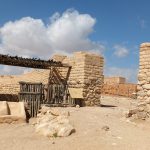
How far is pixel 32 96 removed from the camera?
15.8 meters

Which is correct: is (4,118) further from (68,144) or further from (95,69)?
(95,69)

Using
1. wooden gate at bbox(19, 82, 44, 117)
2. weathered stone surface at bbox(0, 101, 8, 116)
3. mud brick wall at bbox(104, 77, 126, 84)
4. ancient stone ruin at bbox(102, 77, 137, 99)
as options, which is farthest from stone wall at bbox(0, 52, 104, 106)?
mud brick wall at bbox(104, 77, 126, 84)

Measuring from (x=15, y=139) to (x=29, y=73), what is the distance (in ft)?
38.4

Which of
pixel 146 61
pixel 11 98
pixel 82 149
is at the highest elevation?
pixel 146 61

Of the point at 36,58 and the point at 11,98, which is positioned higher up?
the point at 36,58

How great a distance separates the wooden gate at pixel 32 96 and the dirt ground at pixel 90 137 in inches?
118

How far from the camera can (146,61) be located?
12.0 meters

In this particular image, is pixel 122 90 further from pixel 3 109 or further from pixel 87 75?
pixel 3 109

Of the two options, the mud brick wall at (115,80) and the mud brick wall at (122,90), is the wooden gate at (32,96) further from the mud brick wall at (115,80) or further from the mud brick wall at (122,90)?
the mud brick wall at (115,80)

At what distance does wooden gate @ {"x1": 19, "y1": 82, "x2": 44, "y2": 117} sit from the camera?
15328 millimetres

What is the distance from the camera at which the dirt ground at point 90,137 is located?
912 cm

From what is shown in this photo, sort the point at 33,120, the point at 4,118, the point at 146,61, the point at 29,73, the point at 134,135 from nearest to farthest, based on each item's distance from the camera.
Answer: the point at 134,135 → the point at 146,61 → the point at 4,118 → the point at 33,120 → the point at 29,73

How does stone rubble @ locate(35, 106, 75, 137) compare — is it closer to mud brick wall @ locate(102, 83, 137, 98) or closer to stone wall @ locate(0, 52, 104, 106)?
stone wall @ locate(0, 52, 104, 106)

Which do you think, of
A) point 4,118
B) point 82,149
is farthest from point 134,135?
point 4,118
